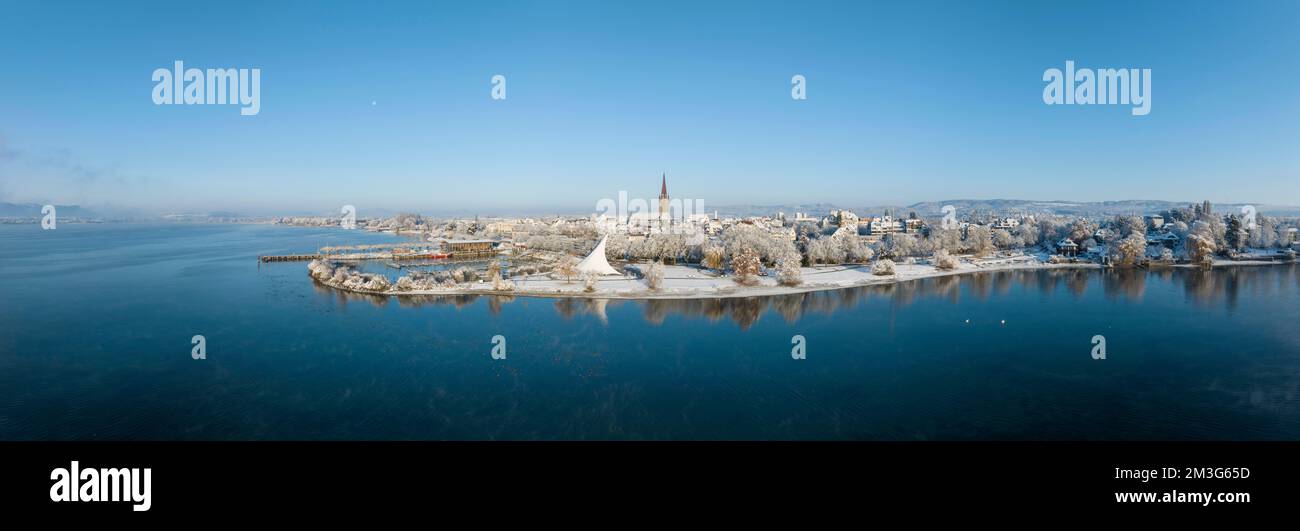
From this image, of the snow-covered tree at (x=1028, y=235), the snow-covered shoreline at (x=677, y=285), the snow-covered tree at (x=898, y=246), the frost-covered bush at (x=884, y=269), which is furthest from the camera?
the snow-covered tree at (x=1028, y=235)

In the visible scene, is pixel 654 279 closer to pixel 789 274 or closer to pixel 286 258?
pixel 789 274

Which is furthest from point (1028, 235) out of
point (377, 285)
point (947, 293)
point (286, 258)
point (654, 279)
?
point (286, 258)

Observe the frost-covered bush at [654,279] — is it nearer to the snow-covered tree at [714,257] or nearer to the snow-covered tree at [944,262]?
the snow-covered tree at [714,257]

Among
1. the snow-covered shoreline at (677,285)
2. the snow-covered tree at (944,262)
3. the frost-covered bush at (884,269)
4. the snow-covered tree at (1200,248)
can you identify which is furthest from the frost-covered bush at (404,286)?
the snow-covered tree at (1200,248)

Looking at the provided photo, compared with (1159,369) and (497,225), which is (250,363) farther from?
(497,225)
